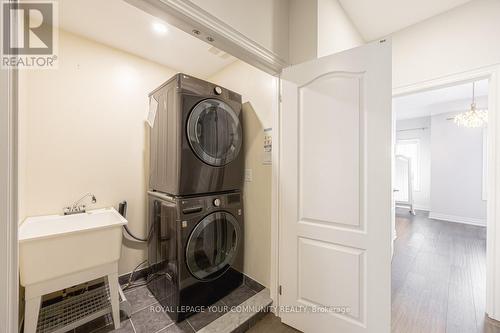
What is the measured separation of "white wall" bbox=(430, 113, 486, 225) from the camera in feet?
14.2

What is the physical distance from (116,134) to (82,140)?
11.2 inches

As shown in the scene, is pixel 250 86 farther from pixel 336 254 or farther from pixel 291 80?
pixel 336 254

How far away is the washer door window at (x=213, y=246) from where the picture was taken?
5.23 ft

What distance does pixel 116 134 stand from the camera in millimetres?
2025

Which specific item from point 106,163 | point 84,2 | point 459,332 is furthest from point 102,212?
point 459,332

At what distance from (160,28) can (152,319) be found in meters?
2.45

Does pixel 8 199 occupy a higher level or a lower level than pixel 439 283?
higher

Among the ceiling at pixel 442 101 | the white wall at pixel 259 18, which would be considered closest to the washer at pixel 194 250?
the white wall at pixel 259 18

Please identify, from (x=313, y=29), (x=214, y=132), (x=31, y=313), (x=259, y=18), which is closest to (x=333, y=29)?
(x=313, y=29)

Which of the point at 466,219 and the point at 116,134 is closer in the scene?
the point at 116,134

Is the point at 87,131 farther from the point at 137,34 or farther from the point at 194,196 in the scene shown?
the point at 194,196

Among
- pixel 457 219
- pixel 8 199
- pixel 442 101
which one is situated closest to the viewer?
pixel 8 199

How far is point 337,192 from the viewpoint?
1300 millimetres

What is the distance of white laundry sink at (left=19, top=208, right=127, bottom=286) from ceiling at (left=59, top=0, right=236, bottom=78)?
64.9 inches
